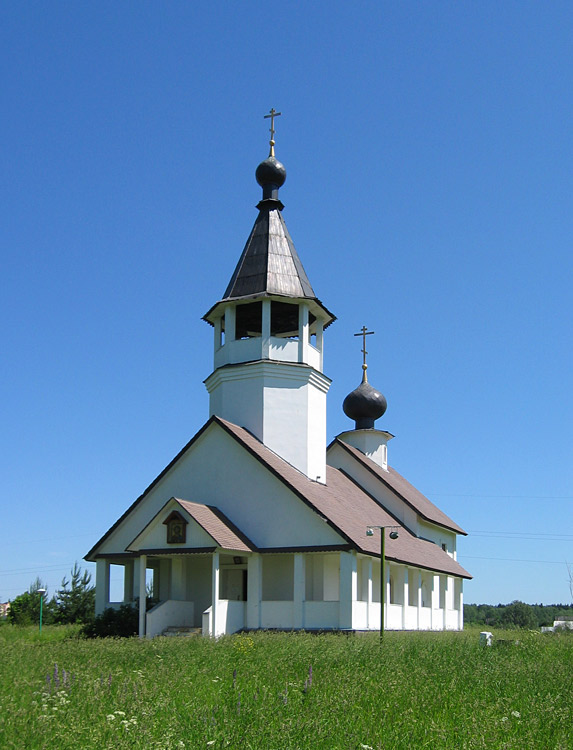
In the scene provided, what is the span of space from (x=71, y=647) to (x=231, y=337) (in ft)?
39.5

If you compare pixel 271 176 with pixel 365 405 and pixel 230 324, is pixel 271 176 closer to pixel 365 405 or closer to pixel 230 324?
pixel 230 324

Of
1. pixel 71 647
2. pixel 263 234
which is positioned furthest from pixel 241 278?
pixel 71 647

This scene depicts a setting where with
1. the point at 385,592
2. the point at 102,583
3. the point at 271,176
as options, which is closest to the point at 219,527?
the point at 102,583

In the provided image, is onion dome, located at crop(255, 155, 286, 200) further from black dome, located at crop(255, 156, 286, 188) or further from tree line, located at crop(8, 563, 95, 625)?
tree line, located at crop(8, 563, 95, 625)

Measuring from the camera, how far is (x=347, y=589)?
69.9 ft

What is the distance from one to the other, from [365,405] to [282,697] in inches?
1100

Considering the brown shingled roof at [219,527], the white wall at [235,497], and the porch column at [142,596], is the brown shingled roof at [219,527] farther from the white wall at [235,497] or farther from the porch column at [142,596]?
the porch column at [142,596]

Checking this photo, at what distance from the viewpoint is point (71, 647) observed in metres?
15.0

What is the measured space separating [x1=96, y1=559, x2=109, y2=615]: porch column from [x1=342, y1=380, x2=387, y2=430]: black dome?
15.2 meters

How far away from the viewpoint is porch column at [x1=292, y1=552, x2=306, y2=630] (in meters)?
21.5

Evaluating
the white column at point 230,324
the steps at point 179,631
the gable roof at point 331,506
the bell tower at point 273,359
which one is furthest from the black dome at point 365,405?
the steps at point 179,631

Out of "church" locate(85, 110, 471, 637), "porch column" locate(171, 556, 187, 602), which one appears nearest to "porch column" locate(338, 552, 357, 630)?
"church" locate(85, 110, 471, 637)

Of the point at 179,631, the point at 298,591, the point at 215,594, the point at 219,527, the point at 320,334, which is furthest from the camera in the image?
the point at 320,334

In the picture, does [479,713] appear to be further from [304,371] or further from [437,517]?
[437,517]
